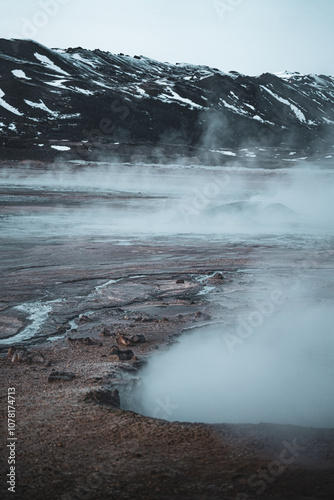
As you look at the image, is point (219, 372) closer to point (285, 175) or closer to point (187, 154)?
point (285, 175)

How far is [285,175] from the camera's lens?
44.4 meters

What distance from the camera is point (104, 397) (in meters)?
4.39

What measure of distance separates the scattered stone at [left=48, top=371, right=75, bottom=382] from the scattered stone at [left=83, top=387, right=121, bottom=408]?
0.40 metres

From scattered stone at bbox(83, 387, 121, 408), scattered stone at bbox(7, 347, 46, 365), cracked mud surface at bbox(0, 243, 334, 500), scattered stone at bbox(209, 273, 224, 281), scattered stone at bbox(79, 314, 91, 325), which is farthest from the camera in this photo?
scattered stone at bbox(209, 273, 224, 281)

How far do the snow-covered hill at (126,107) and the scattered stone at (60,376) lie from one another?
4199 centimetres

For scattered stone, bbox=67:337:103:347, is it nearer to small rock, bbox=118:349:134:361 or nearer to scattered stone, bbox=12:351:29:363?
small rock, bbox=118:349:134:361

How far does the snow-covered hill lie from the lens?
56062mm

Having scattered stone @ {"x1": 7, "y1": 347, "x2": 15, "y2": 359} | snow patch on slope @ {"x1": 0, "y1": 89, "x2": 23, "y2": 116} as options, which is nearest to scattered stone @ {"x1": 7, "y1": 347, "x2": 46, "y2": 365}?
scattered stone @ {"x1": 7, "y1": 347, "x2": 15, "y2": 359}

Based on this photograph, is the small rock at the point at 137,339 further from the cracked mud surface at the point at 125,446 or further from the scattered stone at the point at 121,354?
the scattered stone at the point at 121,354

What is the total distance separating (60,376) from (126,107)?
63921mm

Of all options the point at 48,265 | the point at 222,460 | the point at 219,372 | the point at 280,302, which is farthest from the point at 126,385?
the point at 48,265

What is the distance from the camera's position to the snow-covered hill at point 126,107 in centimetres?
5606

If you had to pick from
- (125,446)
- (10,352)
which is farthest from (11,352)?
(125,446)

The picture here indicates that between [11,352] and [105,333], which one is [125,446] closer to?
[11,352]
